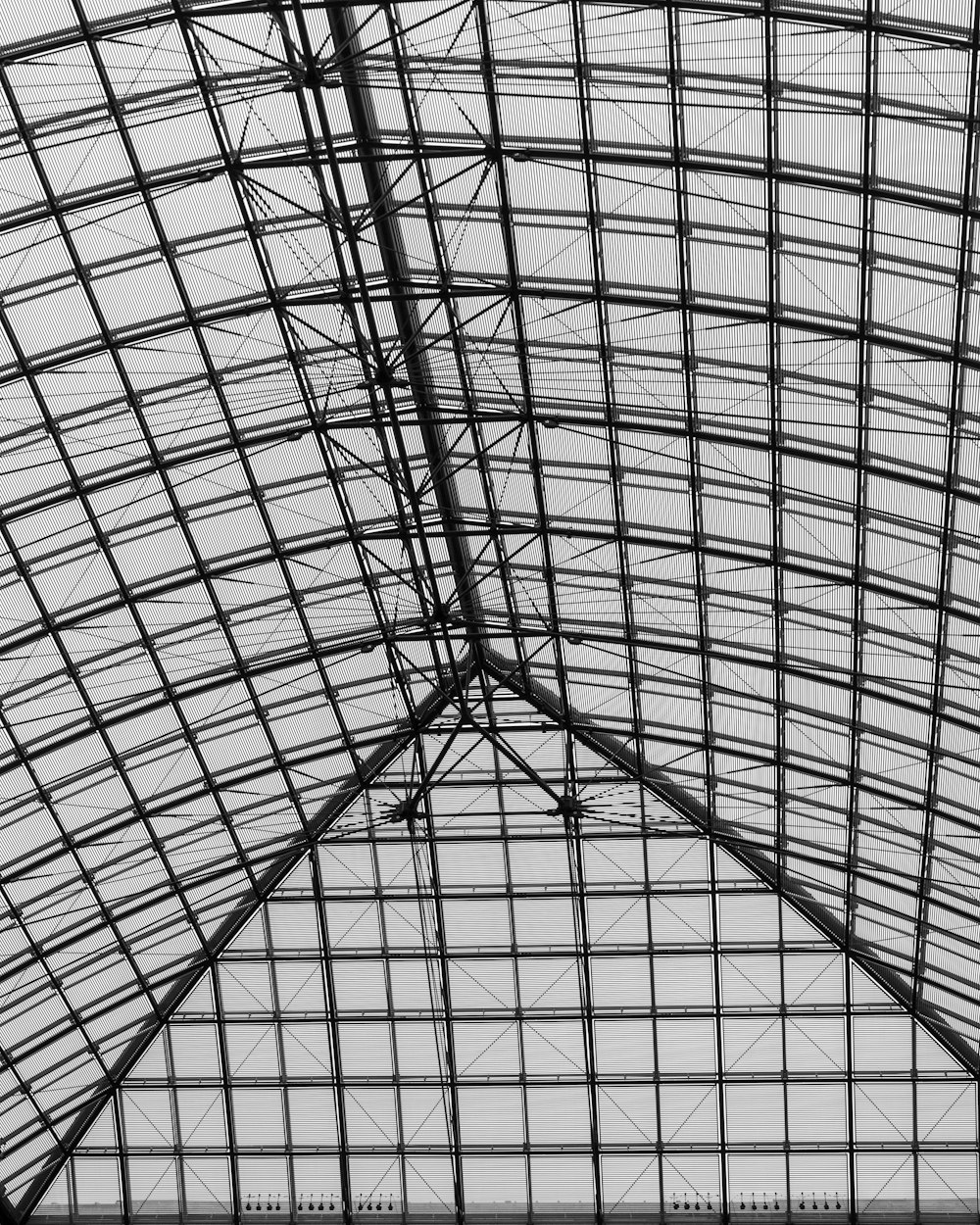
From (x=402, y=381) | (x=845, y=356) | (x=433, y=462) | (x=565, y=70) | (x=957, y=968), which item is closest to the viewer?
(x=565, y=70)

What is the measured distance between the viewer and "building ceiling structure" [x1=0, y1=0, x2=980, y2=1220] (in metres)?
34.4

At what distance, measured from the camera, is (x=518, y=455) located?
140 feet

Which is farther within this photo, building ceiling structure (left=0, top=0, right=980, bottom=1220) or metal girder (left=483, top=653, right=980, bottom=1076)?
metal girder (left=483, top=653, right=980, bottom=1076)

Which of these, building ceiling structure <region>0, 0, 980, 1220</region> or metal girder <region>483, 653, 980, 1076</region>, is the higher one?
building ceiling structure <region>0, 0, 980, 1220</region>

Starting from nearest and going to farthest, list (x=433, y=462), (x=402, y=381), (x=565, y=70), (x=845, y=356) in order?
(x=565, y=70)
(x=845, y=356)
(x=402, y=381)
(x=433, y=462)

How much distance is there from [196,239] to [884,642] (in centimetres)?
2012

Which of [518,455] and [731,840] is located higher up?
[518,455]

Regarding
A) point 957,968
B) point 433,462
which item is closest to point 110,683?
point 433,462

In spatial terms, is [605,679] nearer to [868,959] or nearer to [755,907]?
[755,907]

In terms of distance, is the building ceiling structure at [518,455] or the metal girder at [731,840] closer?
the building ceiling structure at [518,455]

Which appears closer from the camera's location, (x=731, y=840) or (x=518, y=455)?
(x=518, y=455)

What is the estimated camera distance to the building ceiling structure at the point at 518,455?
34406 mm

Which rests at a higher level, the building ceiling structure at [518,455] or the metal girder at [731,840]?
the building ceiling structure at [518,455]

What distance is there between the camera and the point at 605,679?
4766cm
